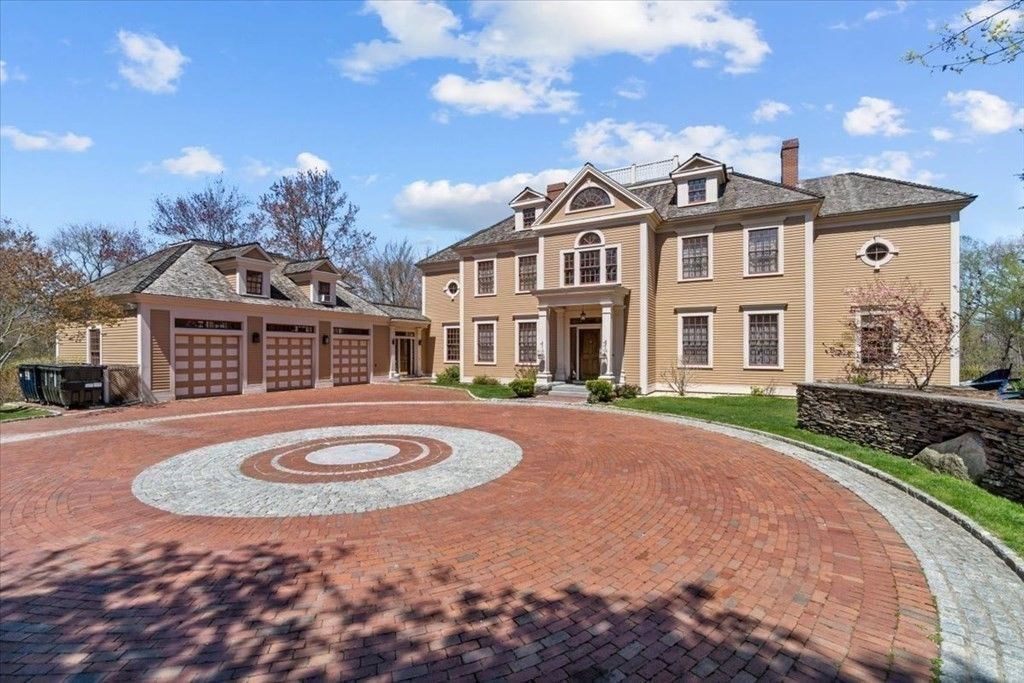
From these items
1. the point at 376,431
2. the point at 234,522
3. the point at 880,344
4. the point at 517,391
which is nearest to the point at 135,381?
the point at 376,431

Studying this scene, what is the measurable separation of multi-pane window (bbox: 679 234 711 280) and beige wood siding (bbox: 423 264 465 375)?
11808mm

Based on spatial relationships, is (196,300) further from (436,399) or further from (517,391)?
(517,391)

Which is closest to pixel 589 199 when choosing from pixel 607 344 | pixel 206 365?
pixel 607 344

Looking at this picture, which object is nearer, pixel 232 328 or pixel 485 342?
pixel 232 328

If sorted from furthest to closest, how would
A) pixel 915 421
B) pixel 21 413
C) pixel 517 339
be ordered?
pixel 517 339
pixel 21 413
pixel 915 421

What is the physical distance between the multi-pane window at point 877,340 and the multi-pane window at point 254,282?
76.7 ft

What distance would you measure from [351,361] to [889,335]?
22.3 metres

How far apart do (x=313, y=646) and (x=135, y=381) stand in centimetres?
1757

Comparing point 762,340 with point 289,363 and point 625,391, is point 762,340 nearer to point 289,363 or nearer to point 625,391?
point 625,391

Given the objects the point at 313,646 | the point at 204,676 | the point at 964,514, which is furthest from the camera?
the point at 964,514

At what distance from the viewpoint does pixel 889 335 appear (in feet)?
47.9

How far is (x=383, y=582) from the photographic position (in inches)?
157

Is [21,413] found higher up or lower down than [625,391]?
A: lower down

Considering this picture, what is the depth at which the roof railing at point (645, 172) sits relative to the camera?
24.0 metres
